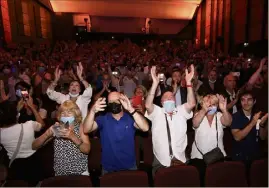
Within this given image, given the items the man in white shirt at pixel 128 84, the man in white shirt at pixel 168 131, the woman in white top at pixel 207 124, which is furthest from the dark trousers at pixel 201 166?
the man in white shirt at pixel 128 84

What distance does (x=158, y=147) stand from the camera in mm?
2920

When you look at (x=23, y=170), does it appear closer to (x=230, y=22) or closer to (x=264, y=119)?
(x=264, y=119)

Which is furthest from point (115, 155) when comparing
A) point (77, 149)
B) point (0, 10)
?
point (0, 10)

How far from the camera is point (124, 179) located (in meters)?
2.51

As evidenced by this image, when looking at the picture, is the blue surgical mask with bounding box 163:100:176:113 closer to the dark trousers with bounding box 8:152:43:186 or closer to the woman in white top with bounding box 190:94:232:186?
the woman in white top with bounding box 190:94:232:186

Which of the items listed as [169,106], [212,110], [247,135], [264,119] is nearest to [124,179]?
[169,106]

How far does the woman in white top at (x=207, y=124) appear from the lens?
3002 millimetres

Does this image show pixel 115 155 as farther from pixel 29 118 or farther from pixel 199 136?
pixel 29 118

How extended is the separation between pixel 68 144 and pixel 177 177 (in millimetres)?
1073

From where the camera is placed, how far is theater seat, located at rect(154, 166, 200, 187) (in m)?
2.56

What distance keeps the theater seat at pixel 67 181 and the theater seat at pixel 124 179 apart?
6.0 inches

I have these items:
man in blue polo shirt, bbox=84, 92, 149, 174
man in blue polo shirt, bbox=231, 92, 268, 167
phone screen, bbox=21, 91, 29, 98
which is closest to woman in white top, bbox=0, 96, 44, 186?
man in blue polo shirt, bbox=84, 92, 149, 174

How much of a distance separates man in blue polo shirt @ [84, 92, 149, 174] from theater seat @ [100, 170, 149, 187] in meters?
0.36

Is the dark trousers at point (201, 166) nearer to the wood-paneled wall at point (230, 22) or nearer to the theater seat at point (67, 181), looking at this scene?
the theater seat at point (67, 181)
